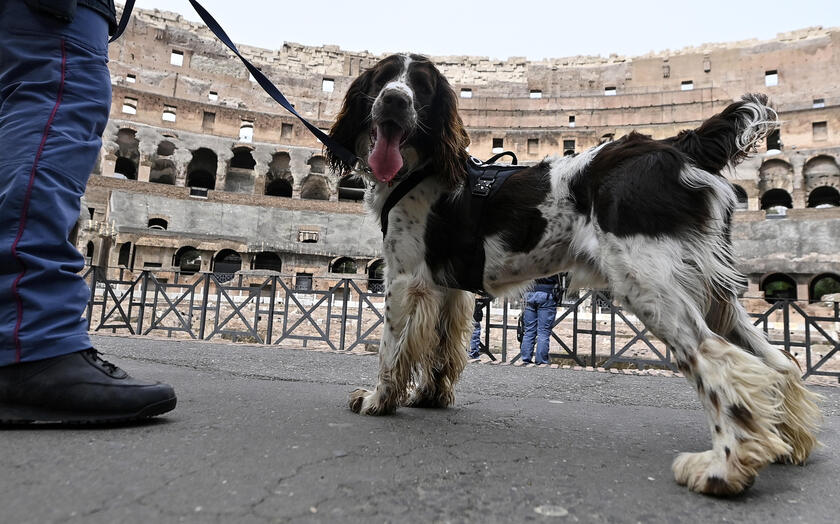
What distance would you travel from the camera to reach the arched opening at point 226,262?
2745 cm

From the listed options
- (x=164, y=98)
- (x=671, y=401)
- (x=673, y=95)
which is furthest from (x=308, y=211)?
(x=673, y=95)

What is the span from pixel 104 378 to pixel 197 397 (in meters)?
0.84

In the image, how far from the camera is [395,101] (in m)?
2.24

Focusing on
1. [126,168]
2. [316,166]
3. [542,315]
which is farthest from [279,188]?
[542,315]

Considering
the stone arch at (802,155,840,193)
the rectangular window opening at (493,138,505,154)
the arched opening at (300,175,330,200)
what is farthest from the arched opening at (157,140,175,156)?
the stone arch at (802,155,840,193)

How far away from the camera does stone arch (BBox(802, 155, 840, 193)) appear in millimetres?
29391

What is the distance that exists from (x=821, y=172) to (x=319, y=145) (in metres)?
33.7

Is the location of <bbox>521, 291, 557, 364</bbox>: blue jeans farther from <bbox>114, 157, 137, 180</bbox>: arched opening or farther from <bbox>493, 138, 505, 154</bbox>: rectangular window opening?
<bbox>114, 157, 137, 180</bbox>: arched opening

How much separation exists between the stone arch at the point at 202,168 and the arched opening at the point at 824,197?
137ft

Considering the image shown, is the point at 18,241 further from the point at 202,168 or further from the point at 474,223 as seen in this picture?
the point at 202,168

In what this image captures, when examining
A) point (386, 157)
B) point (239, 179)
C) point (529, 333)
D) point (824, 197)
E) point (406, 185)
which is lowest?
point (529, 333)

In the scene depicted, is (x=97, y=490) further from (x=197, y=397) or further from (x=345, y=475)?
(x=197, y=397)

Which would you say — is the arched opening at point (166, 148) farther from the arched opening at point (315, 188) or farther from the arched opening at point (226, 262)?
the arched opening at point (226, 262)

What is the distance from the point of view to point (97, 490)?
119 cm
